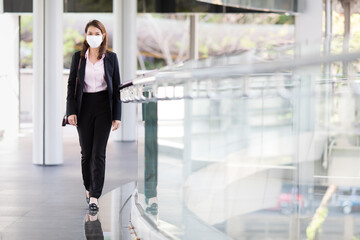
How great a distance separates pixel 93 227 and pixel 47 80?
5128 millimetres

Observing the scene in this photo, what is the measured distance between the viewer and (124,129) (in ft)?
49.0

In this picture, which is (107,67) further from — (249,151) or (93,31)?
(249,151)

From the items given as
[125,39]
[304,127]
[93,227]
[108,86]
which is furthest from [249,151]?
[125,39]

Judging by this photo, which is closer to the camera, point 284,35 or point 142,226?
point 142,226

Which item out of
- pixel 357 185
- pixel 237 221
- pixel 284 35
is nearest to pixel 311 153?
pixel 237 221

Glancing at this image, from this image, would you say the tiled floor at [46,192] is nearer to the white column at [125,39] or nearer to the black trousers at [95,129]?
the black trousers at [95,129]

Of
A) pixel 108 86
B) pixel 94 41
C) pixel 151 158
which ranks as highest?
pixel 94 41

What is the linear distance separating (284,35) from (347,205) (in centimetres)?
2312

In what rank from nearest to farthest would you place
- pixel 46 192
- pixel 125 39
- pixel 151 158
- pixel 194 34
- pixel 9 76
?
pixel 151 158 → pixel 46 192 → pixel 125 39 → pixel 9 76 → pixel 194 34

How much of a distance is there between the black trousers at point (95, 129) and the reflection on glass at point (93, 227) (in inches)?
11.1

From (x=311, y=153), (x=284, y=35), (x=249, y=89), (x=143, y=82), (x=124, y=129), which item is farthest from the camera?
(x=284, y=35)

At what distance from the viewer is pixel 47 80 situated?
34.1 ft

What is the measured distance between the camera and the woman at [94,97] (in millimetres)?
6098

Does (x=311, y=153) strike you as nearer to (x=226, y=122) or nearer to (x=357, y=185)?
(x=226, y=122)
